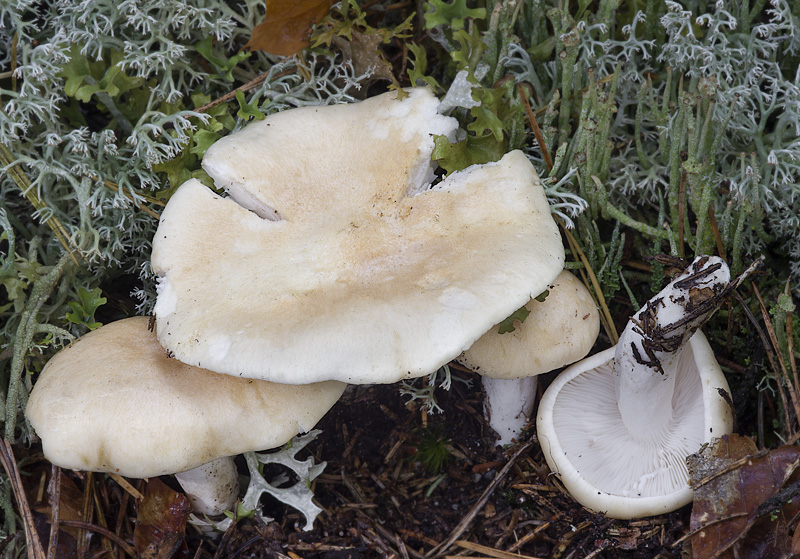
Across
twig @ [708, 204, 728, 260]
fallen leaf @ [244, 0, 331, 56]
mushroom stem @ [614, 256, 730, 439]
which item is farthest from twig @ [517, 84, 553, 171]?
fallen leaf @ [244, 0, 331, 56]

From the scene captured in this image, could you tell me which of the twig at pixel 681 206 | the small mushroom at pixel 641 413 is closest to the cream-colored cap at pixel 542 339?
the small mushroom at pixel 641 413

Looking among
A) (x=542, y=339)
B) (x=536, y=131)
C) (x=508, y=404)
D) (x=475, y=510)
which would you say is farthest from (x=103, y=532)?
(x=536, y=131)

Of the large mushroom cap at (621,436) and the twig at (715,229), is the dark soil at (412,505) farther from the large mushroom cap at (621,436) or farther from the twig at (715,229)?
the twig at (715,229)

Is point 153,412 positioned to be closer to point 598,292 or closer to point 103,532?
point 103,532

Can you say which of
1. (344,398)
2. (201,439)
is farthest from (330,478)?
(201,439)

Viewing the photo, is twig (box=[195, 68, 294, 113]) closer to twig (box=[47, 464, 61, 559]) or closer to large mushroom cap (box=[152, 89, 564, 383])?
large mushroom cap (box=[152, 89, 564, 383])

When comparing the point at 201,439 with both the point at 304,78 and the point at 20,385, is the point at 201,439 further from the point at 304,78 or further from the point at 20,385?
the point at 304,78
